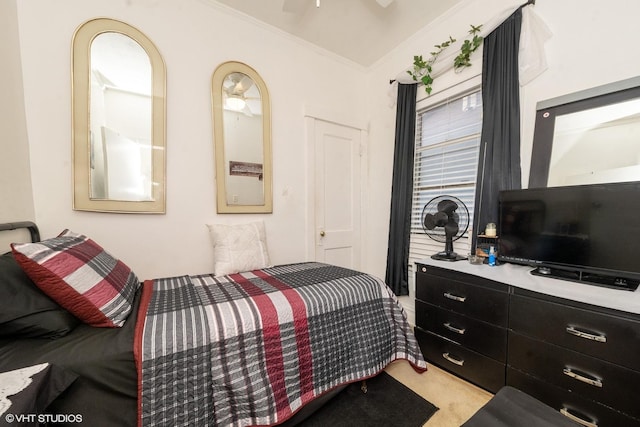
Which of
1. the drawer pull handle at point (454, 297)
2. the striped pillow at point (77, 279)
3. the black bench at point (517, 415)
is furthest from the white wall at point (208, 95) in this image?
the black bench at point (517, 415)

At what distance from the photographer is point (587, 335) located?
1.13 m

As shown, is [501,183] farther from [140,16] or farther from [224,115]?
[140,16]

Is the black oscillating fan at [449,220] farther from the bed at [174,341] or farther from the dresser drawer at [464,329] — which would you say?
the bed at [174,341]

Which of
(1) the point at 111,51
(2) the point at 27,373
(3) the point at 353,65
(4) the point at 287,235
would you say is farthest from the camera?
(3) the point at 353,65

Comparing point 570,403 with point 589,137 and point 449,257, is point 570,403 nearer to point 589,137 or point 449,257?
point 449,257

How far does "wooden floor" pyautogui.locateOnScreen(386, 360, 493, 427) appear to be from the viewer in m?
1.37

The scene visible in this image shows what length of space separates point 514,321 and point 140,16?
3258 millimetres

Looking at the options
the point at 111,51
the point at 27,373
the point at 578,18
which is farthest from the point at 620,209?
the point at 111,51

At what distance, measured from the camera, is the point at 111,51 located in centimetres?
171

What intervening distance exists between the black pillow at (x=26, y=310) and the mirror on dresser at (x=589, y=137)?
2669 millimetres

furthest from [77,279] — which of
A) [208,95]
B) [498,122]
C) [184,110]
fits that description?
[498,122]

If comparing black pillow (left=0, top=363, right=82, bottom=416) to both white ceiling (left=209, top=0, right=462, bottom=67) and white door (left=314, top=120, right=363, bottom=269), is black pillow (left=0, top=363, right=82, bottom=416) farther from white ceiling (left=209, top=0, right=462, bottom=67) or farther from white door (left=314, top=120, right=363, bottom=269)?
white ceiling (left=209, top=0, right=462, bottom=67)

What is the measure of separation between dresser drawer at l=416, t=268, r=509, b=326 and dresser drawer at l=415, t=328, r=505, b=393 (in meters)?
0.26

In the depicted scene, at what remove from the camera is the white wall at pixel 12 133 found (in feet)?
4.25
